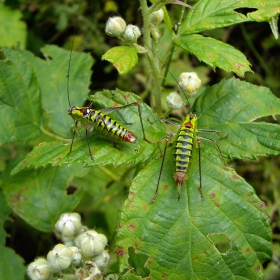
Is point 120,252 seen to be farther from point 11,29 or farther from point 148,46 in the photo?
point 11,29

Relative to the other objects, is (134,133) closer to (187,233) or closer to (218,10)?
(187,233)

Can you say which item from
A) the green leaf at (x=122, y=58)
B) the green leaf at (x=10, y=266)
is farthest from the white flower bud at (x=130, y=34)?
the green leaf at (x=10, y=266)

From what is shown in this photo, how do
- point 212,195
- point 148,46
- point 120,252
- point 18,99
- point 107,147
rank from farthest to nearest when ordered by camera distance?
1. point 18,99
2. point 148,46
3. point 107,147
4. point 212,195
5. point 120,252

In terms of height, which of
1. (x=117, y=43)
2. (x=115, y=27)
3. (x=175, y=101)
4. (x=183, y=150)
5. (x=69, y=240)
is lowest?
(x=69, y=240)

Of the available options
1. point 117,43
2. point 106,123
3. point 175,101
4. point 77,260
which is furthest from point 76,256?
point 117,43

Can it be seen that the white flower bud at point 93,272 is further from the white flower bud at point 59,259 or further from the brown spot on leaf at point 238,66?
the brown spot on leaf at point 238,66

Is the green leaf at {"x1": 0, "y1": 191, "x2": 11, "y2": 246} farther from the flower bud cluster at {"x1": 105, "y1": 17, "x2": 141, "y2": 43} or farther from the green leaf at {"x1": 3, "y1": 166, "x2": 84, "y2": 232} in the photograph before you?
the flower bud cluster at {"x1": 105, "y1": 17, "x2": 141, "y2": 43}
